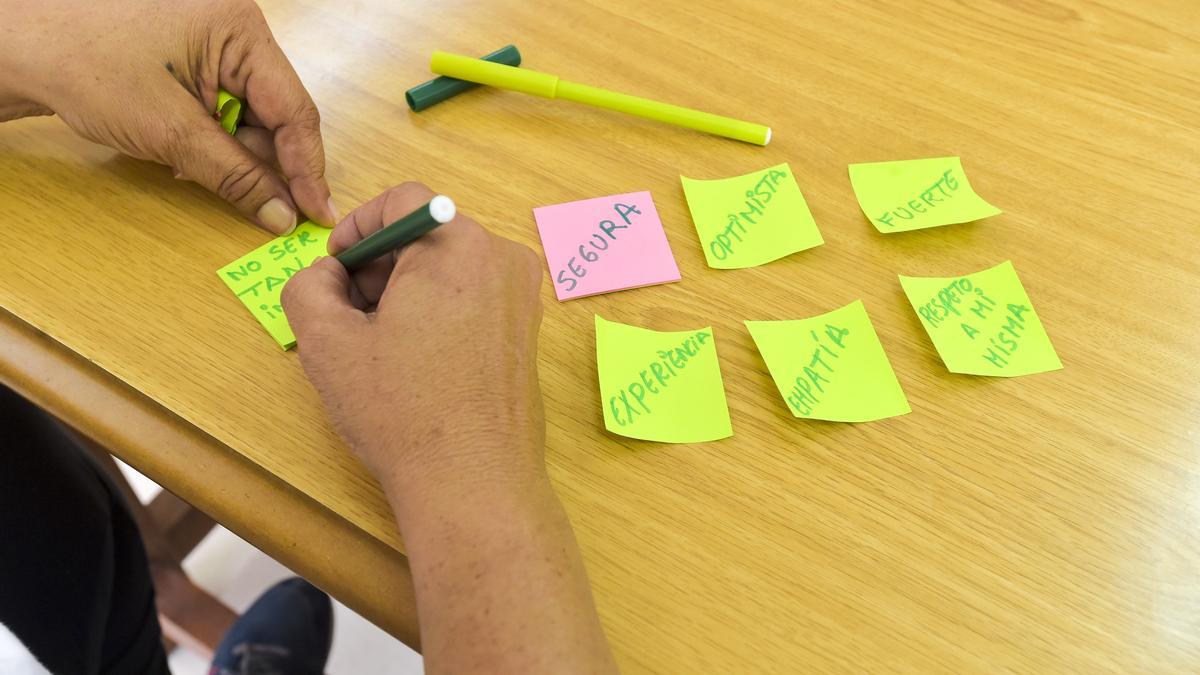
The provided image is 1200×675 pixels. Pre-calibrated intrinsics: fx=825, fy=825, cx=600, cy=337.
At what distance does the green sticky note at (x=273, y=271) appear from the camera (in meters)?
0.51

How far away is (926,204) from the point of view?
1.95 feet

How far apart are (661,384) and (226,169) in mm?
314

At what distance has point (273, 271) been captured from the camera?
533 mm

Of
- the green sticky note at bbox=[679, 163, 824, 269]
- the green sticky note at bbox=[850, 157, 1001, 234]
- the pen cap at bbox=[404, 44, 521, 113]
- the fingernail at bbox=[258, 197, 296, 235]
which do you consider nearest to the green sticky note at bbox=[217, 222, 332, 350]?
the fingernail at bbox=[258, 197, 296, 235]

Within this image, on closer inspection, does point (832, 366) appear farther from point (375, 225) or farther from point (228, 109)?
point (228, 109)

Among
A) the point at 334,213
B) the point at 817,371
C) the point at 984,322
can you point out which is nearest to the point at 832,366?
the point at 817,371

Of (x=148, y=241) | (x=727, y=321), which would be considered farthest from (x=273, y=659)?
(x=727, y=321)

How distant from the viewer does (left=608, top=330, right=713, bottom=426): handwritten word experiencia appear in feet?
1.58

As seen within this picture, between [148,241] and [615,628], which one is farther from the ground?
[148,241]

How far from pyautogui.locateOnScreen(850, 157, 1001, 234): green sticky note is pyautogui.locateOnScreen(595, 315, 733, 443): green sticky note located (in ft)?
0.57

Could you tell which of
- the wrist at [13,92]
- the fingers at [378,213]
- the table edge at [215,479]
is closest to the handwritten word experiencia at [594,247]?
the fingers at [378,213]

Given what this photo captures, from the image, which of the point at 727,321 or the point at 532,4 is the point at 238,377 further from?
the point at 532,4

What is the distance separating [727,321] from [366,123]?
31 centimetres

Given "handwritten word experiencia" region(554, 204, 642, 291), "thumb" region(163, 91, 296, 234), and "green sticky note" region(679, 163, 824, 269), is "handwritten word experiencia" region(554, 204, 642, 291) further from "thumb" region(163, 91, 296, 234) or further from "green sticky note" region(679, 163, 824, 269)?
"thumb" region(163, 91, 296, 234)
